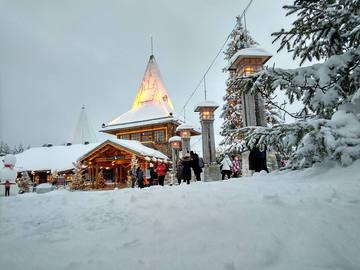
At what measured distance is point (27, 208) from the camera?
495cm

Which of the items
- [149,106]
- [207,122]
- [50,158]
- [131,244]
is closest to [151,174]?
[207,122]

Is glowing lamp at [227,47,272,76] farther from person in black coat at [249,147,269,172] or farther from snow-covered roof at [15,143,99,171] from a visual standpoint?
snow-covered roof at [15,143,99,171]

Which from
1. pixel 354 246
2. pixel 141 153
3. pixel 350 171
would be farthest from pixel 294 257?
pixel 141 153

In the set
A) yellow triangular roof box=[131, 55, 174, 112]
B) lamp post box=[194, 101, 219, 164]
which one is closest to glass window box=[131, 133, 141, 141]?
yellow triangular roof box=[131, 55, 174, 112]

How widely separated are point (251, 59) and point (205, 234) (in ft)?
27.4

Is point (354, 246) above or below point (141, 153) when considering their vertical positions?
below

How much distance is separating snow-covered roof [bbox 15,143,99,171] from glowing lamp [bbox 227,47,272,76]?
89.8ft

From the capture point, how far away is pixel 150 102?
34.5 meters

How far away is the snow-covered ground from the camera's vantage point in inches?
83.0

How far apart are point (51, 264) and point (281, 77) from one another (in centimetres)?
488

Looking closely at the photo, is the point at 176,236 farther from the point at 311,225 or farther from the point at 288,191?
the point at 288,191

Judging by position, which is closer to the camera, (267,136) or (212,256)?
(212,256)

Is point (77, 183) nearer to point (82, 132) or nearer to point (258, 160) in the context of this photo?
point (258, 160)

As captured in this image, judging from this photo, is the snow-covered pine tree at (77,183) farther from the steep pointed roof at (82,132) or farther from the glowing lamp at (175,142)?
the steep pointed roof at (82,132)
